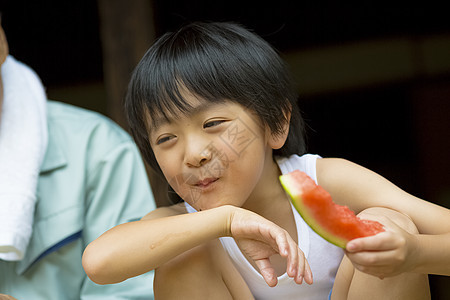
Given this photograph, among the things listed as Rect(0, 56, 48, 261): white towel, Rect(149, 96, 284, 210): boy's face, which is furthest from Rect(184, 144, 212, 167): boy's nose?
Rect(0, 56, 48, 261): white towel

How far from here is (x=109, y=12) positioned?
270 centimetres

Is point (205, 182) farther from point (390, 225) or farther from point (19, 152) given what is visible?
point (19, 152)

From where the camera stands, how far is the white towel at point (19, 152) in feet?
5.39

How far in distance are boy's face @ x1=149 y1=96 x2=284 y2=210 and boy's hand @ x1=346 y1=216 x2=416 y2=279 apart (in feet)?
1.23

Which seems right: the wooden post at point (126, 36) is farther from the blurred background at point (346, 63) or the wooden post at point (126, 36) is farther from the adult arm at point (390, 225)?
the adult arm at point (390, 225)

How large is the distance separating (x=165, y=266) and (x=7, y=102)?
3.12ft

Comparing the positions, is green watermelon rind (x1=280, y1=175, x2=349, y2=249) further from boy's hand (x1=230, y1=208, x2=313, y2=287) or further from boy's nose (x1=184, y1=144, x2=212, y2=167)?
boy's nose (x1=184, y1=144, x2=212, y2=167)

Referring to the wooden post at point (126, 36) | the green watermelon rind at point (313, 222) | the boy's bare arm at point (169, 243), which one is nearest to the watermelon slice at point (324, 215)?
the green watermelon rind at point (313, 222)

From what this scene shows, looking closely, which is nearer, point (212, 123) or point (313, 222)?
point (313, 222)

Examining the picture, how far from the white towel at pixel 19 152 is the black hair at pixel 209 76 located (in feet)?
1.44

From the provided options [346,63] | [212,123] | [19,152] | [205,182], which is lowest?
[346,63]

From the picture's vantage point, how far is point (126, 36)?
268cm

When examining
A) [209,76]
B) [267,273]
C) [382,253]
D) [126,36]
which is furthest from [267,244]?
[126,36]

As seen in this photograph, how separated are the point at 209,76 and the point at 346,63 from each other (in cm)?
268
